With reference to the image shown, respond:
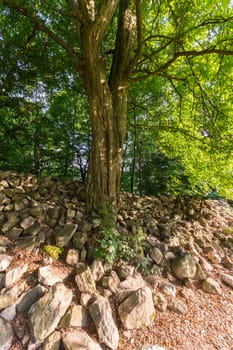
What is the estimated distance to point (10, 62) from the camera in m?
3.65

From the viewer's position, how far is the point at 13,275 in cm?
184

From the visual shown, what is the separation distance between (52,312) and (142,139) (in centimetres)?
387

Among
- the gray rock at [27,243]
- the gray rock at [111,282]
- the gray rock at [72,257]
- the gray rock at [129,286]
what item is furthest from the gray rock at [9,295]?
the gray rock at [129,286]

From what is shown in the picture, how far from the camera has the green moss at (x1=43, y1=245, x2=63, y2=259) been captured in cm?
214

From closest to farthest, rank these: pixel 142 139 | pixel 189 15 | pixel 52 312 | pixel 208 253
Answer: pixel 52 312 < pixel 189 15 < pixel 208 253 < pixel 142 139

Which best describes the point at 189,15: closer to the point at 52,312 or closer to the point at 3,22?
the point at 3,22

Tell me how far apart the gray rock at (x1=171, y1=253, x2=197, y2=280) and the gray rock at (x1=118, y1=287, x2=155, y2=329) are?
0.66 metres

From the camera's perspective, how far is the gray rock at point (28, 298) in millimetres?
1681

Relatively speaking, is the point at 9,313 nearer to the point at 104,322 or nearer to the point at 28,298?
the point at 28,298

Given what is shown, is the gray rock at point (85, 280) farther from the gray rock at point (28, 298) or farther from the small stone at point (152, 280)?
the small stone at point (152, 280)

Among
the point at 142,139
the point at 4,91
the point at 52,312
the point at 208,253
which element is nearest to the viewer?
the point at 52,312

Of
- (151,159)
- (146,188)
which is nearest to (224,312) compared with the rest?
(146,188)

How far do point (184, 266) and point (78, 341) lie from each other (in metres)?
1.50

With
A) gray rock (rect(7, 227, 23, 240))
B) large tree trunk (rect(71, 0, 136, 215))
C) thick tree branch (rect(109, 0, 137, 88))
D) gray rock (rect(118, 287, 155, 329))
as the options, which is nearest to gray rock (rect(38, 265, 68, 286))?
gray rock (rect(7, 227, 23, 240))
